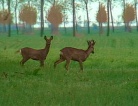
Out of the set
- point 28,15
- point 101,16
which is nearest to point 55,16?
point 28,15

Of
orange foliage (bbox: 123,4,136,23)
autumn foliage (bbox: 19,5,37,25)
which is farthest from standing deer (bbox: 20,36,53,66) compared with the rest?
orange foliage (bbox: 123,4,136,23)

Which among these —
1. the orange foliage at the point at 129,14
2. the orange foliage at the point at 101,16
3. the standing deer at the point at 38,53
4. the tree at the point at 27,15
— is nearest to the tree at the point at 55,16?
the tree at the point at 27,15

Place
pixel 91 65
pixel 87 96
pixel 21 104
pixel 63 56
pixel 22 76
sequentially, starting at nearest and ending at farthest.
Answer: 1. pixel 21 104
2. pixel 87 96
3. pixel 22 76
4. pixel 63 56
5. pixel 91 65

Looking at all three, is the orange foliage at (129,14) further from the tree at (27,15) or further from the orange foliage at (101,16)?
the tree at (27,15)

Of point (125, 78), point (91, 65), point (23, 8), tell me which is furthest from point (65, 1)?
point (125, 78)

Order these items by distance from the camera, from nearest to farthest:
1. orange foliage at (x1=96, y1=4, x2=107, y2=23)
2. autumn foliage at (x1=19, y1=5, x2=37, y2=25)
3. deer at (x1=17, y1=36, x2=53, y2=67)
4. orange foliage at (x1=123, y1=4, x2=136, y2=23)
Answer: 1. deer at (x1=17, y1=36, x2=53, y2=67)
2. orange foliage at (x1=96, y1=4, x2=107, y2=23)
3. autumn foliage at (x1=19, y1=5, x2=37, y2=25)
4. orange foliage at (x1=123, y1=4, x2=136, y2=23)

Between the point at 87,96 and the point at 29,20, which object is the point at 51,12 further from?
the point at 87,96

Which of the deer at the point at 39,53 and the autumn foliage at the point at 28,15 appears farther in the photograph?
the autumn foliage at the point at 28,15

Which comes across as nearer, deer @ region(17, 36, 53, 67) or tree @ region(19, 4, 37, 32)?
deer @ region(17, 36, 53, 67)

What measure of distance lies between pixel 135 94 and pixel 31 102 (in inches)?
112

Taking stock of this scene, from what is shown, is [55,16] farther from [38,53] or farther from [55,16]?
[38,53]

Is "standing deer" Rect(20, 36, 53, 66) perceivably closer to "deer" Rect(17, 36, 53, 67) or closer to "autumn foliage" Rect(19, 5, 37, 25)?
"deer" Rect(17, 36, 53, 67)

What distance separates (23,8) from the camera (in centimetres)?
9225

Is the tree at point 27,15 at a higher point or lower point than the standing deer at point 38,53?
higher
